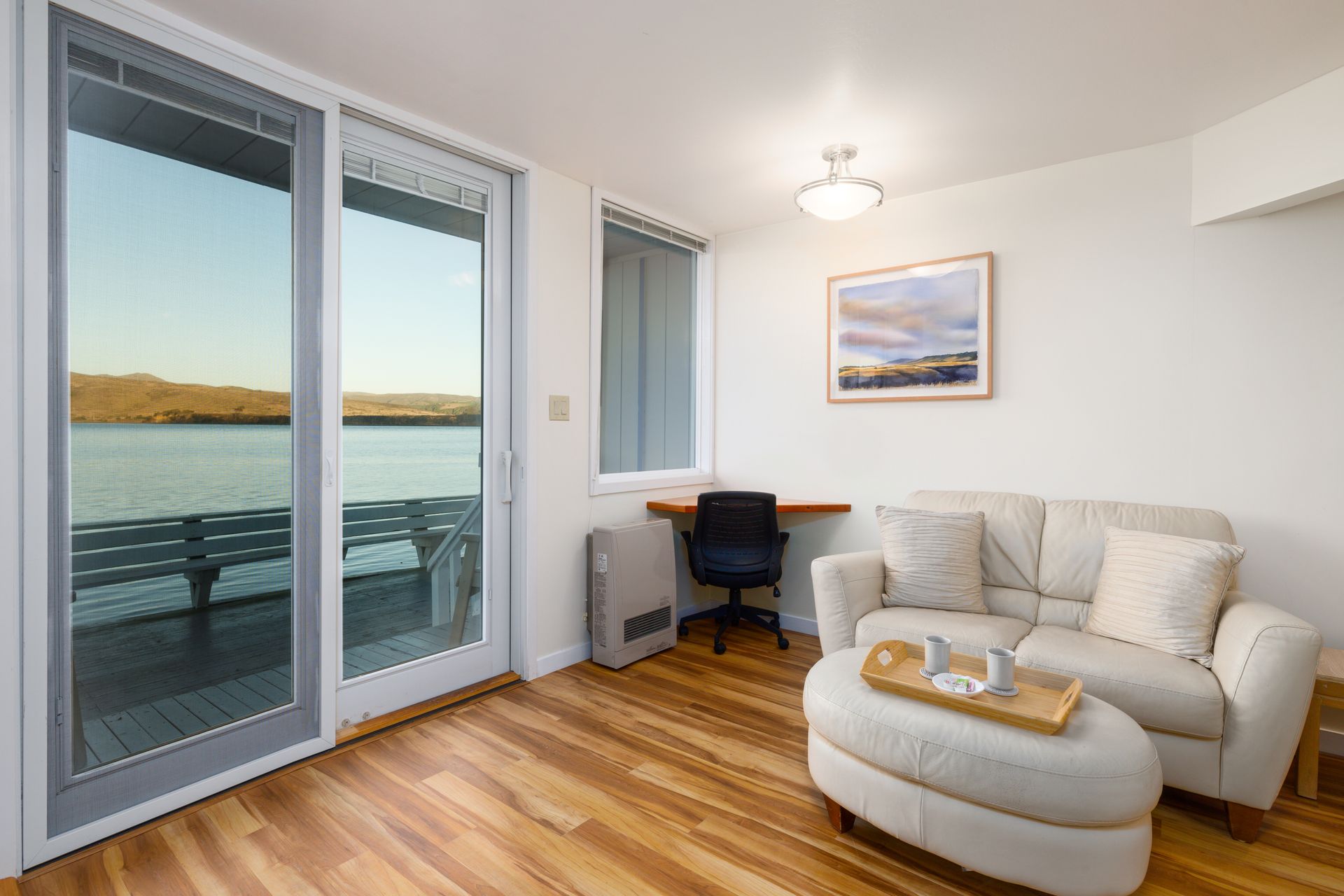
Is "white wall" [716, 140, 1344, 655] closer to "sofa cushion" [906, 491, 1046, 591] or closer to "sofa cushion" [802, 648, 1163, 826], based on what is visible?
"sofa cushion" [906, 491, 1046, 591]

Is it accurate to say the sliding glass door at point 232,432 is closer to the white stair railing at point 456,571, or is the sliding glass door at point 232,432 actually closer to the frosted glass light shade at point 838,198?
the white stair railing at point 456,571

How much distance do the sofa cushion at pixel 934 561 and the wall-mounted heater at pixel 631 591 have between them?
4.12 feet

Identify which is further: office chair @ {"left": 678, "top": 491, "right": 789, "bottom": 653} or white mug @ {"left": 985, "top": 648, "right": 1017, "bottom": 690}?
office chair @ {"left": 678, "top": 491, "right": 789, "bottom": 653}

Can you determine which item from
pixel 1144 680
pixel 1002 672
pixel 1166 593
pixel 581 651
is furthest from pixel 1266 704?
pixel 581 651

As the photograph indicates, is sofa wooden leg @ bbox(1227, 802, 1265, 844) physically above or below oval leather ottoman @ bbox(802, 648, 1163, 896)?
below

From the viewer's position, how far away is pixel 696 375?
4.54 m

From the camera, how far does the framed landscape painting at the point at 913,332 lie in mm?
3445

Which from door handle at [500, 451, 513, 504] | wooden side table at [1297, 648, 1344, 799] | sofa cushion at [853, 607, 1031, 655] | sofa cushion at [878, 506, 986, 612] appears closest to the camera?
wooden side table at [1297, 648, 1344, 799]

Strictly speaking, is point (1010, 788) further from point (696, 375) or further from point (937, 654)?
point (696, 375)

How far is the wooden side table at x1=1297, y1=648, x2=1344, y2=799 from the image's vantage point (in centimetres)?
220

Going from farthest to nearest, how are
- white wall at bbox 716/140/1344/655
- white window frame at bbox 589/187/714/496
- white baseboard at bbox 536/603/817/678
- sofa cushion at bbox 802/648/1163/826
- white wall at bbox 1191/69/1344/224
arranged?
white window frame at bbox 589/187/714/496, white baseboard at bbox 536/603/817/678, white wall at bbox 716/140/1344/655, white wall at bbox 1191/69/1344/224, sofa cushion at bbox 802/648/1163/826

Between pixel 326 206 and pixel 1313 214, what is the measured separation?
4.00 m

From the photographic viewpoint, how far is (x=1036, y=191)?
3.28 m

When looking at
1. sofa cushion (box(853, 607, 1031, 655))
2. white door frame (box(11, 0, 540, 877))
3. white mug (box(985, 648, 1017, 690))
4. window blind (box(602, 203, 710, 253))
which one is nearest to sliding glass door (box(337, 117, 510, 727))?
white door frame (box(11, 0, 540, 877))
